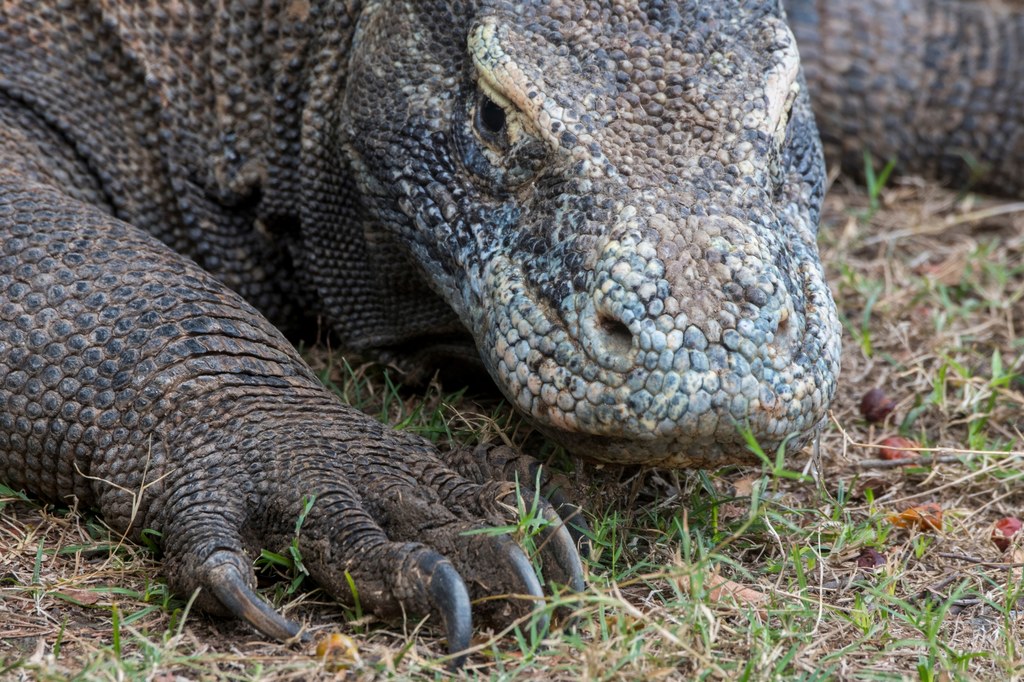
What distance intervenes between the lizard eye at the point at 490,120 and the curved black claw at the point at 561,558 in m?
1.08

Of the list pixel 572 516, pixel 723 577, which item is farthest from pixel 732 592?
pixel 572 516

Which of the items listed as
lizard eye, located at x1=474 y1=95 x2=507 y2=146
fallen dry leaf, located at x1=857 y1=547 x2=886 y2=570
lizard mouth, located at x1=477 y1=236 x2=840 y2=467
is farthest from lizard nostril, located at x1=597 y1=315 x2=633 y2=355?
fallen dry leaf, located at x1=857 y1=547 x2=886 y2=570

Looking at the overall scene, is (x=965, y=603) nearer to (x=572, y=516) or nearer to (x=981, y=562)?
(x=981, y=562)

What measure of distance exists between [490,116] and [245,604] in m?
1.48

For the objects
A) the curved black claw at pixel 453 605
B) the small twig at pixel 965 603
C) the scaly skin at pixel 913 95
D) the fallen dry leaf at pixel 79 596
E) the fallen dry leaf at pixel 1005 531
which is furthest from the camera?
the scaly skin at pixel 913 95

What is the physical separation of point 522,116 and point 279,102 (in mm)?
1129

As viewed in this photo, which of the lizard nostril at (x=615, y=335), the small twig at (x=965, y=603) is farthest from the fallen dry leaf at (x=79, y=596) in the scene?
the small twig at (x=965, y=603)

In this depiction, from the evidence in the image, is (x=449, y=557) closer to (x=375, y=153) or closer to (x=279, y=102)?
(x=375, y=153)

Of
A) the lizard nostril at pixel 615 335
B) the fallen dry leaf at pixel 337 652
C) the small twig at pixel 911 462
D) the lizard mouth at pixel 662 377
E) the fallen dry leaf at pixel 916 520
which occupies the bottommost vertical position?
the small twig at pixel 911 462

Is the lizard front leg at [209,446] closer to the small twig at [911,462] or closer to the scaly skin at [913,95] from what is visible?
the small twig at [911,462]

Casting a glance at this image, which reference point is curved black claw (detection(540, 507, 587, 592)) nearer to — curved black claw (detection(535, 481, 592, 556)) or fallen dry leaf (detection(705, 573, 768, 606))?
curved black claw (detection(535, 481, 592, 556))

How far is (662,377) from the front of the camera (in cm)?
286

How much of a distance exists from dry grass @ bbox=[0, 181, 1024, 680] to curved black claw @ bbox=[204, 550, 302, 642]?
49 millimetres

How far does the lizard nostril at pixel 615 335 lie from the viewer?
2.94m
